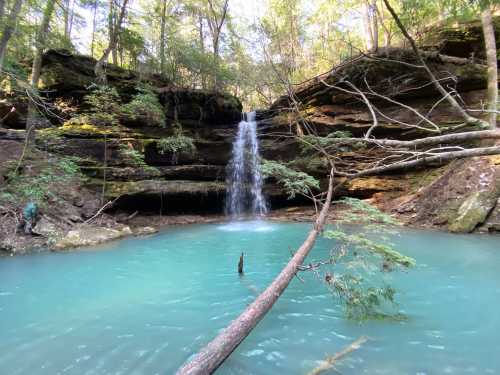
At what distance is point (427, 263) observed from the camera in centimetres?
572

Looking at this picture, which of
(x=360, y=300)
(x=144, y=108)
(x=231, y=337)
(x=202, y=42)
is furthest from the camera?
(x=202, y=42)

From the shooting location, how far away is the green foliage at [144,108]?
38.2 ft

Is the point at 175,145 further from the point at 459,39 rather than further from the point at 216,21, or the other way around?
the point at 459,39

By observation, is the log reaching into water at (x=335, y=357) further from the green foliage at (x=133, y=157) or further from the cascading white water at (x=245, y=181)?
the cascading white water at (x=245, y=181)

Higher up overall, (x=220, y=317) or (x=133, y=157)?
(x=133, y=157)

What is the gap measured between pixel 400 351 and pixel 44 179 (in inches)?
374

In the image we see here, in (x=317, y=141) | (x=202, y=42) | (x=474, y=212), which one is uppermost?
(x=202, y=42)

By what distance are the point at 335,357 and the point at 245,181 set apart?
13.1 meters

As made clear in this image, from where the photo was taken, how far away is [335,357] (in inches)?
104

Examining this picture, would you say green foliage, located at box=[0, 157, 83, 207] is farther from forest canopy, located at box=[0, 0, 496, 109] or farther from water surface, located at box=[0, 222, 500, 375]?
forest canopy, located at box=[0, 0, 496, 109]

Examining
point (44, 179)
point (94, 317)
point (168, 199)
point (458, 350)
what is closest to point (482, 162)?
point (458, 350)

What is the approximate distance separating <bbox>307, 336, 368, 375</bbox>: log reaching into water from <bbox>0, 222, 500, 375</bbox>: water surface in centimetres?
7

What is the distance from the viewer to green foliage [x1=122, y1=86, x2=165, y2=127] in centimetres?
1164

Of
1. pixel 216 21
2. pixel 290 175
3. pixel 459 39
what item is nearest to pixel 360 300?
pixel 290 175
